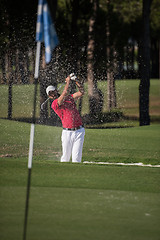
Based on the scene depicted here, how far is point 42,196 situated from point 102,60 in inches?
833

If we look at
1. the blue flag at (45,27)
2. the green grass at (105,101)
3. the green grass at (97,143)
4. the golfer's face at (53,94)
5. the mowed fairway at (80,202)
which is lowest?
the mowed fairway at (80,202)

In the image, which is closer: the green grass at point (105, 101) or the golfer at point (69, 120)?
the golfer at point (69, 120)

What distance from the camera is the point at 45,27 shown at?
6055mm

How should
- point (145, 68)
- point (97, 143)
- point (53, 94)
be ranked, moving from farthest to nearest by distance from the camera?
point (145, 68) < point (97, 143) < point (53, 94)

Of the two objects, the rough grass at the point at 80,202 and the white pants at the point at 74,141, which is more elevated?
the white pants at the point at 74,141

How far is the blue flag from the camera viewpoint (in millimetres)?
6039

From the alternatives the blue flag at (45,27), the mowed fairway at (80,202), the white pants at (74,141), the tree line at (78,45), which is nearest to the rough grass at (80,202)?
the mowed fairway at (80,202)

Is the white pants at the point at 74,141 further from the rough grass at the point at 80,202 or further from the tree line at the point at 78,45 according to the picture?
the tree line at the point at 78,45

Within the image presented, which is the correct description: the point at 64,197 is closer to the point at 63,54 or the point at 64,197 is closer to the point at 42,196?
the point at 42,196

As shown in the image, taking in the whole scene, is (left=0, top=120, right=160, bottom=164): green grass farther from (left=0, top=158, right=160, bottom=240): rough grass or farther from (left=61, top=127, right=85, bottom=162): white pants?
(left=0, top=158, right=160, bottom=240): rough grass

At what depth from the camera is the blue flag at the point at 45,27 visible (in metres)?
6.04

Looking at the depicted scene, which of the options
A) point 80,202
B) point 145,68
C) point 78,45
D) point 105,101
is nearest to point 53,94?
point 80,202

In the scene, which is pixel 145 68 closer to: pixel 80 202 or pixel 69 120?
pixel 69 120

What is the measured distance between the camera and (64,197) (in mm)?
6633
